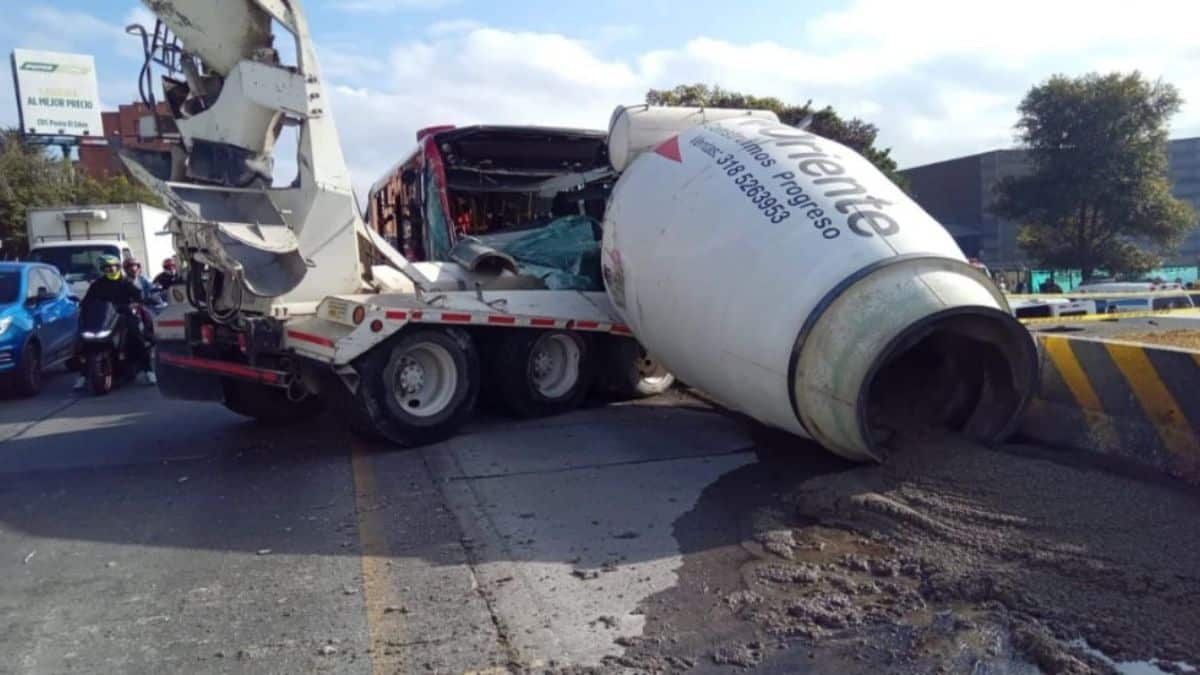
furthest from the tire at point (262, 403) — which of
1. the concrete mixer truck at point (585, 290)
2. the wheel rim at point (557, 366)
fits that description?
the wheel rim at point (557, 366)

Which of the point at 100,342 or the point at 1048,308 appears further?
the point at 100,342

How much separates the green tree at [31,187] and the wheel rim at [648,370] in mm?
28394

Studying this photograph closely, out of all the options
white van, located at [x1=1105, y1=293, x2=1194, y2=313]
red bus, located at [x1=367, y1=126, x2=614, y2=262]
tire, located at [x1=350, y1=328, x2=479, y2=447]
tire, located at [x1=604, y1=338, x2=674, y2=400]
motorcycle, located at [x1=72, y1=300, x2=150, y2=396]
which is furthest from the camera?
motorcycle, located at [x1=72, y1=300, x2=150, y2=396]

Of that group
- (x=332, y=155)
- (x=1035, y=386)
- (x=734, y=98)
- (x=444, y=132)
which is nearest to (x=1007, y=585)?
(x=1035, y=386)

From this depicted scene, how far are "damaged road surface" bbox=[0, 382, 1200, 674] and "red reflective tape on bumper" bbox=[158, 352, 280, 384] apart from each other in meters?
0.80

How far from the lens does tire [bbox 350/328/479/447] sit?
23.7ft

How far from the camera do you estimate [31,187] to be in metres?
35.4

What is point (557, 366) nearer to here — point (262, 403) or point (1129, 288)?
point (262, 403)

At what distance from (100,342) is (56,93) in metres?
46.6

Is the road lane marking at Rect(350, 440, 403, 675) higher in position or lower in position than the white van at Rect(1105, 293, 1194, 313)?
lower

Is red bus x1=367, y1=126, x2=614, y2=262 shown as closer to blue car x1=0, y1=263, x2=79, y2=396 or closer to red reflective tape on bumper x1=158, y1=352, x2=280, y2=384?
red reflective tape on bumper x1=158, y1=352, x2=280, y2=384

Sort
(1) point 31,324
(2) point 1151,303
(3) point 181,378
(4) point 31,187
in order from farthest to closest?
(4) point 31,187 → (1) point 31,324 → (2) point 1151,303 → (3) point 181,378

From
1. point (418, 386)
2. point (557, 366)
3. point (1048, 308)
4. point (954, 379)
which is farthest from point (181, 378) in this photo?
point (1048, 308)

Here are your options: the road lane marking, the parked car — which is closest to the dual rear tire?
the road lane marking
